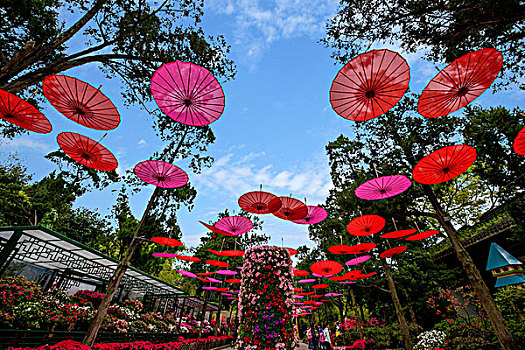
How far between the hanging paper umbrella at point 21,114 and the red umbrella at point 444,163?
9.24 metres

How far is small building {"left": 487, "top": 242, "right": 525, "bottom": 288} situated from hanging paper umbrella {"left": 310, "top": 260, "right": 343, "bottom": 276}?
5144 mm

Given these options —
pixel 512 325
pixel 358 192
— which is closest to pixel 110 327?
pixel 358 192

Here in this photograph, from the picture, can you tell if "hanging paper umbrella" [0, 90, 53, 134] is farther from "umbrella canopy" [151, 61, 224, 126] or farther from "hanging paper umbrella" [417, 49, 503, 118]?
"hanging paper umbrella" [417, 49, 503, 118]

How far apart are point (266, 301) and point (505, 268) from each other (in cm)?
699

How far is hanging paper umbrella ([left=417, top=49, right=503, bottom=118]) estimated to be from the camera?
4.18 metres

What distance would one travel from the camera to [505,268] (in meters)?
6.71

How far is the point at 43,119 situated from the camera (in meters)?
5.35

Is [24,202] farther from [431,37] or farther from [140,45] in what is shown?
[431,37]

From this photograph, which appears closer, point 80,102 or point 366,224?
point 80,102

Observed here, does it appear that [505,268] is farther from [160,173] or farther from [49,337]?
[49,337]

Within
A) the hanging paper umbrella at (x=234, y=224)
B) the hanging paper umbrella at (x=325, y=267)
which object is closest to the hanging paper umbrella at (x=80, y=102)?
the hanging paper umbrella at (x=234, y=224)

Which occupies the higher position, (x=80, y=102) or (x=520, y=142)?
(x=80, y=102)

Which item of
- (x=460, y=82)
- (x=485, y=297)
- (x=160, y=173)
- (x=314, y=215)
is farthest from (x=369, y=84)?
(x=485, y=297)

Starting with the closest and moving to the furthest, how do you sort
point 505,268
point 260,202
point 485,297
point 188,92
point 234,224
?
point 188,92 < point 485,297 < point 505,268 < point 260,202 < point 234,224
